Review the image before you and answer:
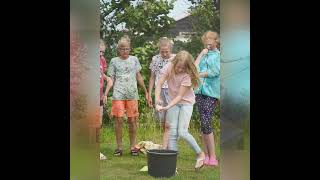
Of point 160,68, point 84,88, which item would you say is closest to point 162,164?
point 160,68

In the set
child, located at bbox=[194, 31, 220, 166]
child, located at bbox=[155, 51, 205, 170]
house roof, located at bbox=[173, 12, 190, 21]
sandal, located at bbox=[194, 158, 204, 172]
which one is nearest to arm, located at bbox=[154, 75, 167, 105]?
child, located at bbox=[155, 51, 205, 170]

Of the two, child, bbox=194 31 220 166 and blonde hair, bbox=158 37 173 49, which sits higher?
blonde hair, bbox=158 37 173 49

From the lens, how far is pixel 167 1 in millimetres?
4543

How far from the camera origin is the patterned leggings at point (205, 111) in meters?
4.52

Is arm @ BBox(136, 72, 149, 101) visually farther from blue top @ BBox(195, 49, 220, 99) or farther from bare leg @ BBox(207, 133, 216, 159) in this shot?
bare leg @ BBox(207, 133, 216, 159)

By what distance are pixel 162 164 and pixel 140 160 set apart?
0.22 metres

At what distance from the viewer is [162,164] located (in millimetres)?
4508

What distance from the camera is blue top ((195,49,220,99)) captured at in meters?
4.49

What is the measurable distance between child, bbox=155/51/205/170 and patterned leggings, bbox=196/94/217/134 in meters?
0.07

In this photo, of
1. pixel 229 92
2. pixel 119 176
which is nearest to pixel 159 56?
pixel 229 92

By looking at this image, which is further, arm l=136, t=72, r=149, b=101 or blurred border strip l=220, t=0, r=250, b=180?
arm l=136, t=72, r=149, b=101

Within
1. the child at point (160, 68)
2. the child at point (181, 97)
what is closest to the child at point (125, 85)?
the child at point (160, 68)

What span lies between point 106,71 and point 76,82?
0.30 meters

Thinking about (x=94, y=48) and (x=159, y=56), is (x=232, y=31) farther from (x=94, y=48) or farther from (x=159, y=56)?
(x=94, y=48)
